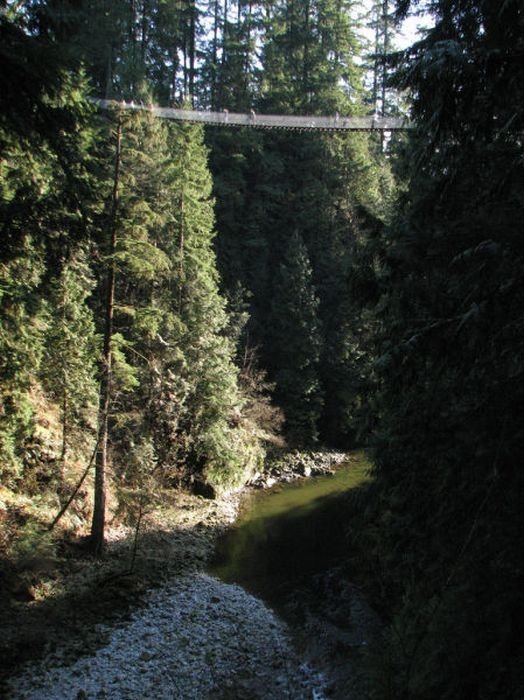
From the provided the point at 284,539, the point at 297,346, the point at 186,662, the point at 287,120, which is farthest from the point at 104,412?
the point at 287,120

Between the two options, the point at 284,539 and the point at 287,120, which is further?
the point at 287,120

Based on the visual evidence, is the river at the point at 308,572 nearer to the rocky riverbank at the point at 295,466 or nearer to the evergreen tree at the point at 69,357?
the rocky riverbank at the point at 295,466

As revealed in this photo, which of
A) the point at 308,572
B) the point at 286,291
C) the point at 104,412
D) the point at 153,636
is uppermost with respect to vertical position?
the point at 286,291

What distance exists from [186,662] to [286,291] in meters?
22.4

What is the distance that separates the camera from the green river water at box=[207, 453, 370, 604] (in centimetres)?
1343

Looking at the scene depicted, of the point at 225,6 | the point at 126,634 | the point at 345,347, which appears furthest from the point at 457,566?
the point at 225,6

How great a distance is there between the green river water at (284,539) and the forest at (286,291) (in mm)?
1310

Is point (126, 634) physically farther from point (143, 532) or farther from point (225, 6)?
point (225, 6)

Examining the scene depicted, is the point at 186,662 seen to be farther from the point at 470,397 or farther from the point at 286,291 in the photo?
the point at 286,291

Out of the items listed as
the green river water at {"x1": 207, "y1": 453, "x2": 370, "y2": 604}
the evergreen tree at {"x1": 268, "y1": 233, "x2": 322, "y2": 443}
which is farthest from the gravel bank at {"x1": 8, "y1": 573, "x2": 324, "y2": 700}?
the evergreen tree at {"x1": 268, "y1": 233, "x2": 322, "y2": 443}

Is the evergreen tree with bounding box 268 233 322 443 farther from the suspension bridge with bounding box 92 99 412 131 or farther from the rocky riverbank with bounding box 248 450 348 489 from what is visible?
the suspension bridge with bounding box 92 99 412 131

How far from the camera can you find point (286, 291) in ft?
96.8

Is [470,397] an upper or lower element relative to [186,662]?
upper

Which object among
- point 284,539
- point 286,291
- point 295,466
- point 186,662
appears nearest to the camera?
point 186,662
